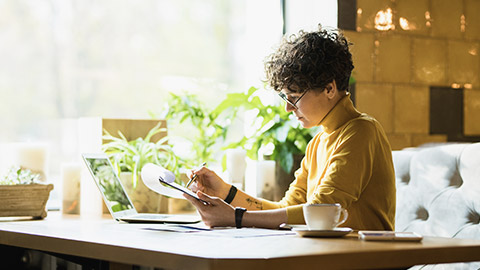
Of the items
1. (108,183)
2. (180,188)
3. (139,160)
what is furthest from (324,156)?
(139,160)

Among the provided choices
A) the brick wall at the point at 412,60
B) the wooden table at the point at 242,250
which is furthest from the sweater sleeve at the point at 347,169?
the brick wall at the point at 412,60

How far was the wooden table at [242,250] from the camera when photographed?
1279 mm

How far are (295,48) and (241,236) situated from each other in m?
0.78

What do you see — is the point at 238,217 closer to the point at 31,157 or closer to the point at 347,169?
the point at 347,169

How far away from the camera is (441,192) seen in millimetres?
2465

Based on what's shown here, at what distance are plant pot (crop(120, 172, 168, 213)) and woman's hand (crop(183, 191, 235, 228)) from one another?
788mm

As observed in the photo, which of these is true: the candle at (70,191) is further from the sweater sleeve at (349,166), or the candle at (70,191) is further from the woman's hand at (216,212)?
the sweater sleeve at (349,166)

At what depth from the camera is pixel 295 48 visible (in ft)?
7.32

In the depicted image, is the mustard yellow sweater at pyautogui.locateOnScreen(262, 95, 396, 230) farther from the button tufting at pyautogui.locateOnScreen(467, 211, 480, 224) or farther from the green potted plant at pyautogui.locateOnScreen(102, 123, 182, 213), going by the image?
the green potted plant at pyautogui.locateOnScreen(102, 123, 182, 213)

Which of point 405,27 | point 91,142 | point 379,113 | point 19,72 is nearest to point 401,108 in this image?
point 379,113

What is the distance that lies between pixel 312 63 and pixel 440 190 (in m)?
0.69

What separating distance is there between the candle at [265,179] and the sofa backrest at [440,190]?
1.78ft

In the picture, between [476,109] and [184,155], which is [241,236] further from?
[476,109]

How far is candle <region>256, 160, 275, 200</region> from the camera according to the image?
2.97 metres
